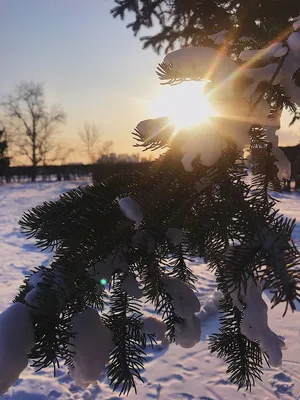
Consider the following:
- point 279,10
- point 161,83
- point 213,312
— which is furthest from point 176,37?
point 161,83

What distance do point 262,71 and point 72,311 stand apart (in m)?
0.66

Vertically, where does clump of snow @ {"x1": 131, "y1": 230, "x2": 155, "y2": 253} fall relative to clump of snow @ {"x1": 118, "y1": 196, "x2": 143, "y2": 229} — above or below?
below

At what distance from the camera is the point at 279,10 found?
190cm

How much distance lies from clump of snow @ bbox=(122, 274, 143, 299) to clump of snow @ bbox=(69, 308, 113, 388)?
102mm

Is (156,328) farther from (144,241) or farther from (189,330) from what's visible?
(144,241)

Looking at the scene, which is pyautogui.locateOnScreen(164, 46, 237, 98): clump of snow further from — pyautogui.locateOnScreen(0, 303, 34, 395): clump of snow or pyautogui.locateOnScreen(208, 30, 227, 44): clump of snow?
pyautogui.locateOnScreen(0, 303, 34, 395): clump of snow

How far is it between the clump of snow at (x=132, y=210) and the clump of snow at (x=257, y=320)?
0.84 feet

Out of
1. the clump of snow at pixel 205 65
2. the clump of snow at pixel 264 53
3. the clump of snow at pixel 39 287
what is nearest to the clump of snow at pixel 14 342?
the clump of snow at pixel 39 287

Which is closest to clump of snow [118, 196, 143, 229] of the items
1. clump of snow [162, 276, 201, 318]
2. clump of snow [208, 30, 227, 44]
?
clump of snow [162, 276, 201, 318]

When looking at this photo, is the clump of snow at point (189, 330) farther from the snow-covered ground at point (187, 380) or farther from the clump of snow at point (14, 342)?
the snow-covered ground at point (187, 380)

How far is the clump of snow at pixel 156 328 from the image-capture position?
98 cm

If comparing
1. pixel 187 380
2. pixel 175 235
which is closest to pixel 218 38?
pixel 175 235

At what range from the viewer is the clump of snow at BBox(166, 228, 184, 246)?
2.91 ft

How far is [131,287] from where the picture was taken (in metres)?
0.90
